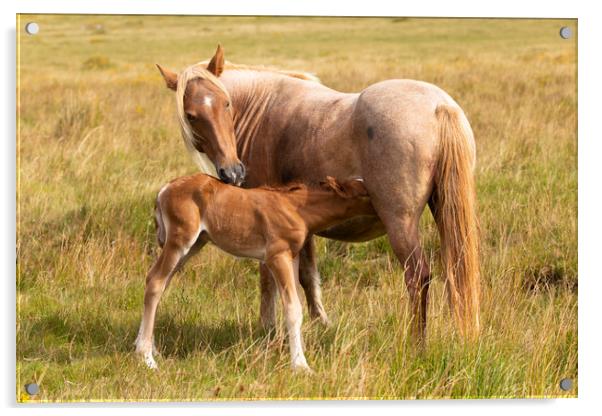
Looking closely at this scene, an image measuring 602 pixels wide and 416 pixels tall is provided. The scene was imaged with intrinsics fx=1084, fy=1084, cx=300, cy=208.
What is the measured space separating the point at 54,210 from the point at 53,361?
145 cm

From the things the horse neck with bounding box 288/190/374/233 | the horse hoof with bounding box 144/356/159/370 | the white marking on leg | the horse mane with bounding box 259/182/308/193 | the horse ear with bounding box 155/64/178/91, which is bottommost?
the horse hoof with bounding box 144/356/159/370

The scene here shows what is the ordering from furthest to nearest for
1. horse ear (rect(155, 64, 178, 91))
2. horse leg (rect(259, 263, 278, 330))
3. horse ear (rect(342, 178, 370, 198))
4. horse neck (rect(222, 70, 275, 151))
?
horse neck (rect(222, 70, 275, 151)) < horse leg (rect(259, 263, 278, 330)) < horse ear (rect(155, 64, 178, 91)) < horse ear (rect(342, 178, 370, 198))

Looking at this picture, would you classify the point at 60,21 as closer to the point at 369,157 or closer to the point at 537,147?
the point at 369,157

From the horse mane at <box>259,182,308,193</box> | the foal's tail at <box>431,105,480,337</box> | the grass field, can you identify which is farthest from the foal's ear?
the grass field

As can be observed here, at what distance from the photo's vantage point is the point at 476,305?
17.5ft

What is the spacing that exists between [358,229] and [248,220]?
623mm

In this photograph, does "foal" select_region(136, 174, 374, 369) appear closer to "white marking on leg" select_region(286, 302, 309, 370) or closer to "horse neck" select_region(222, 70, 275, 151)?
"white marking on leg" select_region(286, 302, 309, 370)

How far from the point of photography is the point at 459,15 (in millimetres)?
5812

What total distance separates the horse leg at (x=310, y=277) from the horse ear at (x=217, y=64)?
41.2 inches

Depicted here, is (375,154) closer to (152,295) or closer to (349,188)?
(349,188)

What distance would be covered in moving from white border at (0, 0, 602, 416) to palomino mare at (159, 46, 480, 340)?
37cm

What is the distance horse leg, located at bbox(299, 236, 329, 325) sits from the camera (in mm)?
6016
